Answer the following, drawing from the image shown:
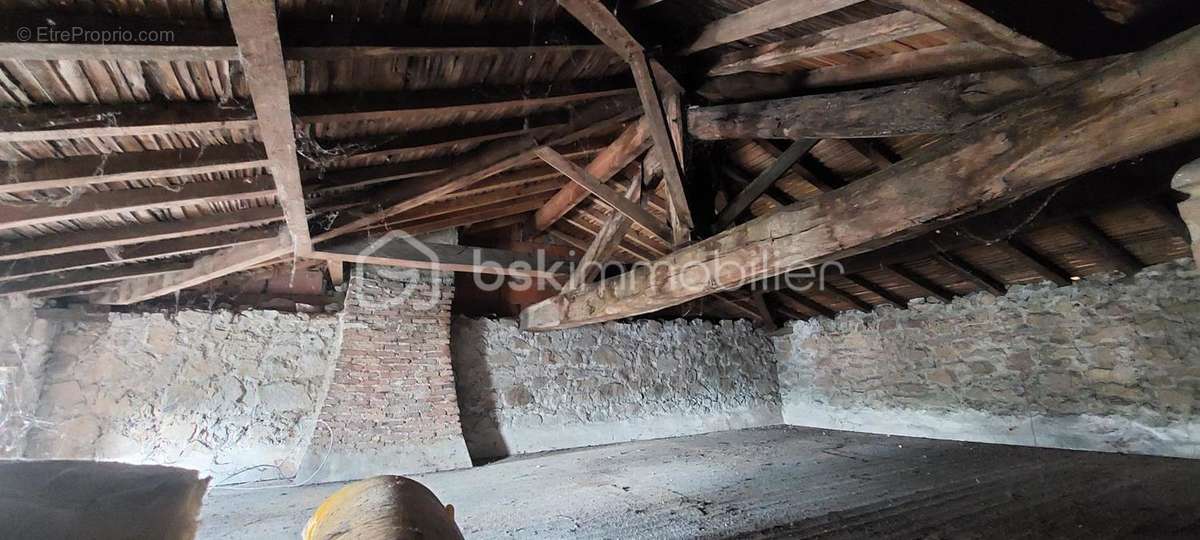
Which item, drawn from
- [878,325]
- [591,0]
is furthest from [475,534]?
[878,325]

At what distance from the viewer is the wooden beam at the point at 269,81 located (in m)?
1.34

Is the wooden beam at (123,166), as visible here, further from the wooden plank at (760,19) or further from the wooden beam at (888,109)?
the wooden beam at (888,109)

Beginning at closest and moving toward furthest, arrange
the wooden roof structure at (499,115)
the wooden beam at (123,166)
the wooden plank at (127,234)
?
the wooden roof structure at (499,115), the wooden beam at (123,166), the wooden plank at (127,234)

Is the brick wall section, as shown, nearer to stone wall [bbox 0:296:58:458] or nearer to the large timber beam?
stone wall [bbox 0:296:58:458]

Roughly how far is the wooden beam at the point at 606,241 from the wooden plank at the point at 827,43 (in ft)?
3.37

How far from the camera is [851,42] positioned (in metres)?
1.96

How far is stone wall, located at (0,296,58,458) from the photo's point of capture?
355cm

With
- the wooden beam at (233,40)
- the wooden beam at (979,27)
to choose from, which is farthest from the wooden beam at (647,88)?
the wooden beam at (979,27)

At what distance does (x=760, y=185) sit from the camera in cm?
293

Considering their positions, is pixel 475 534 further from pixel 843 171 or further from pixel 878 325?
pixel 878 325

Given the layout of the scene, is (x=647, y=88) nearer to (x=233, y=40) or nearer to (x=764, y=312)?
(x=233, y=40)

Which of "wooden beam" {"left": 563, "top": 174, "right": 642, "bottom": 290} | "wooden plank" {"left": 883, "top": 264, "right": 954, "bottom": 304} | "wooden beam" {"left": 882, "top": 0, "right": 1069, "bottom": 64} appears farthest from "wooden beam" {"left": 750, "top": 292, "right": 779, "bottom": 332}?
"wooden beam" {"left": 882, "top": 0, "right": 1069, "bottom": 64}

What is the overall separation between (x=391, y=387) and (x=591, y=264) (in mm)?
2070

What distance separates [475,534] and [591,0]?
253 centimetres
